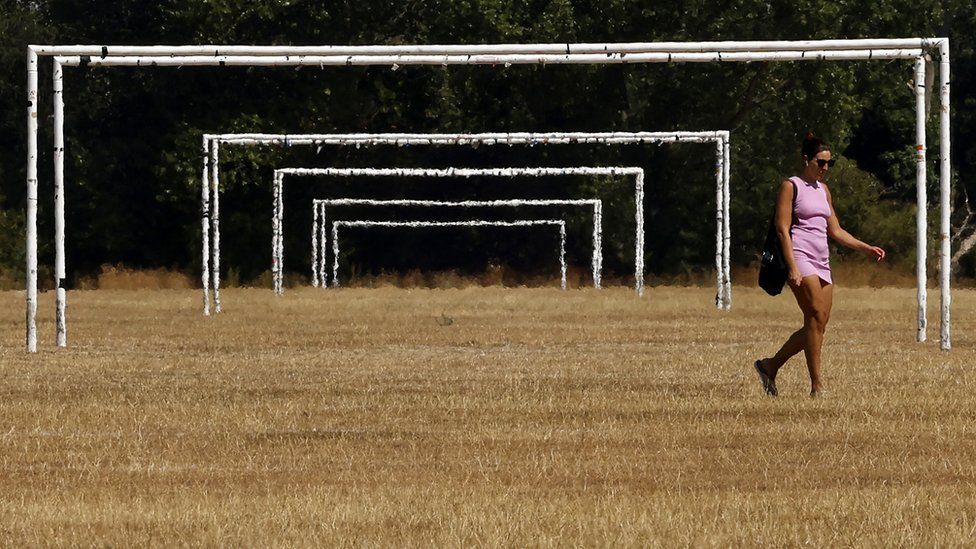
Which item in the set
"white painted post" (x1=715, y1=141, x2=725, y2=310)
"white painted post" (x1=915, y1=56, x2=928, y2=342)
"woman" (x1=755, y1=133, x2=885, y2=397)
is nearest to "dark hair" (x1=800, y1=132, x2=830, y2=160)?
"woman" (x1=755, y1=133, x2=885, y2=397)

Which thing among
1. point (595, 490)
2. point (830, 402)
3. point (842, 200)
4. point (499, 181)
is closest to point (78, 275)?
point (499, 181)

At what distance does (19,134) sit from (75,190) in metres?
2.78

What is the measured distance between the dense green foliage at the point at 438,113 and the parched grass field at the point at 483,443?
93.8 feet

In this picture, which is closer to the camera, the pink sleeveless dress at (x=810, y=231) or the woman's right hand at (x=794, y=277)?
the woman's right hand at (x=794, y=277)

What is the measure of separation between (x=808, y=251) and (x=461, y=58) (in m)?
7.95

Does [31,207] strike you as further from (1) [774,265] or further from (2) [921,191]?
(1) [774,265]

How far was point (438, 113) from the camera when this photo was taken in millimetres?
55094

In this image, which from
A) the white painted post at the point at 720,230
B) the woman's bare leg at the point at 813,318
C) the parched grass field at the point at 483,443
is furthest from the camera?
the white painted post at the point at 720,230

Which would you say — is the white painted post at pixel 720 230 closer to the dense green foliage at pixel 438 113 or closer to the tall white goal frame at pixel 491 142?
the tall white goal frame at pixel 491 142

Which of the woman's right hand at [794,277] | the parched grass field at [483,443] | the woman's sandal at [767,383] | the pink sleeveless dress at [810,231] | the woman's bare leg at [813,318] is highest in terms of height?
the pink sleeveless dress at [810,231]

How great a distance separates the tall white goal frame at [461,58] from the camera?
21594 mm

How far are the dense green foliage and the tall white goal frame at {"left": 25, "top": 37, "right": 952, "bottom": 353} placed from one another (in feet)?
94.0

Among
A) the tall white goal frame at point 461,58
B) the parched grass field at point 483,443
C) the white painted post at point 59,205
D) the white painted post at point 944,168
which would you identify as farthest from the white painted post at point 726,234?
the white painted post at point 59,205

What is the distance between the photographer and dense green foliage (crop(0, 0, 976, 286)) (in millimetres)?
52438
